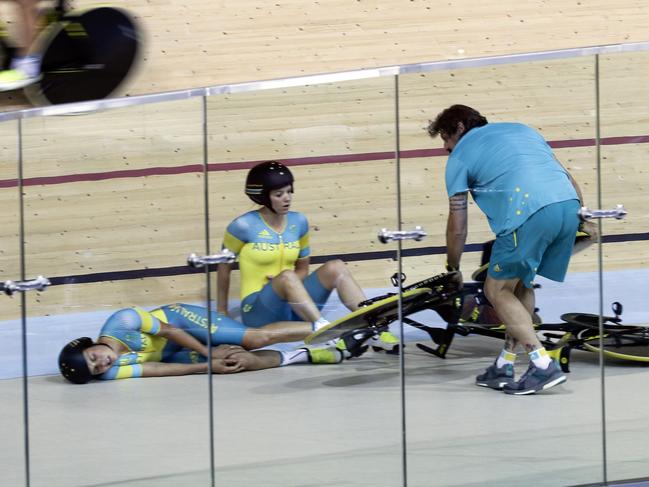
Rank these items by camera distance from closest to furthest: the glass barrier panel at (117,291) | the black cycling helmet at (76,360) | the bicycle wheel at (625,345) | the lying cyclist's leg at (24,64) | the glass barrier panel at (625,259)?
the glass barrier panel at (117,291) < the black cycling helmet at (76,360) < the glass barrier panel at (625,259) < the bicycle wheel at (625,345) < the lying cyclist's leg at (24,64)

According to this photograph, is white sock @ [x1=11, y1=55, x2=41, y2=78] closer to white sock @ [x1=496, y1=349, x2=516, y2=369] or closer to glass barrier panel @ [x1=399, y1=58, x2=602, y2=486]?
glass barrier panel @ [x1=399, y1=58, x2=602, y2=486]

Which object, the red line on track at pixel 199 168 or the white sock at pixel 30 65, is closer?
the red line on track at pixel 199 168

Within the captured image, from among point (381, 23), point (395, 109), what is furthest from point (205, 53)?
point (395, 109)

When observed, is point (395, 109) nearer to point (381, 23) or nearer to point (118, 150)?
point (118, 150)

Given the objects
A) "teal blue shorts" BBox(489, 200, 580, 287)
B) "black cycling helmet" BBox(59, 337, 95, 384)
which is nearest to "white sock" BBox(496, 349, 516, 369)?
"teal blue shorts" BBox(489, 200, 580, 287)

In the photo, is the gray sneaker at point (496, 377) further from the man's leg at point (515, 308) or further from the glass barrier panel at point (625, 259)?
the glass barrier panel at point (625, 259)

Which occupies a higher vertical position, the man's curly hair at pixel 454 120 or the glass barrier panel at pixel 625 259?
the man's curly hair at pixel 454 120

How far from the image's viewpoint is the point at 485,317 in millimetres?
4016

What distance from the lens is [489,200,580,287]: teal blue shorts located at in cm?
404

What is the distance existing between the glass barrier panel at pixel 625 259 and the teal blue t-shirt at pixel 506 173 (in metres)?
0.18

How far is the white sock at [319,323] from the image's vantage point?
13.1 ft

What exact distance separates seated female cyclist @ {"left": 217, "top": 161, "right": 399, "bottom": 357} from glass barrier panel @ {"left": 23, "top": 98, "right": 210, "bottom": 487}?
0.13m

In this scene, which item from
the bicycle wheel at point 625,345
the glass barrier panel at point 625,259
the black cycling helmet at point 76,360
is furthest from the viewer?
the bicycle wheel at point 625,345

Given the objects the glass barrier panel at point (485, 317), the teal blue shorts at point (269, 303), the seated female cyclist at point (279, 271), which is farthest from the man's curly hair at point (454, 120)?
the teal blue shorts at point (269, 303)
